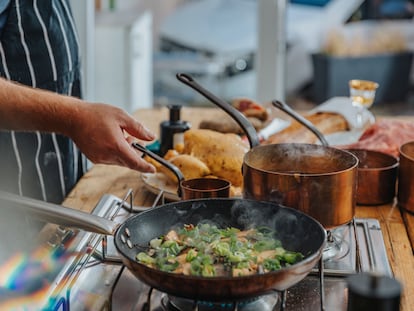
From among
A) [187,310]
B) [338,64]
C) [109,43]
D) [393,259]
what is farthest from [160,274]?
[338,64]

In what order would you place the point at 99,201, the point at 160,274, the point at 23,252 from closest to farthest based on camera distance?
the point at 160,274
the point at 23,252
the point at 99,201

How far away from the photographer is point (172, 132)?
6.45 ft

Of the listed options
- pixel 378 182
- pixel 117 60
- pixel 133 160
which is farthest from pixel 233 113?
pixel 117 60

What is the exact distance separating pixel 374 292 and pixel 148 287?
1.64 feet

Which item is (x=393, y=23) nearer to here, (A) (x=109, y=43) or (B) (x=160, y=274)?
(A) (x=109, y=43)

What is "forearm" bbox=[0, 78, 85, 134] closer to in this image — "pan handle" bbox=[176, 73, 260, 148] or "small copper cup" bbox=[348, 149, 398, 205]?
"pan handle" bbox=[176, 73, 260, 148]

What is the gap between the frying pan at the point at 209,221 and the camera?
98 centimetres

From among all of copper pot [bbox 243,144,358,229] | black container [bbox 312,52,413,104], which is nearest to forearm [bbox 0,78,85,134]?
copper pot [bbox 243,144,358,229]

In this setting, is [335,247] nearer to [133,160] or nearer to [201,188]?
[201,188]

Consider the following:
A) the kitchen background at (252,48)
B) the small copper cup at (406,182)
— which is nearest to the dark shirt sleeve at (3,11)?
the small copper cup at (406,182)

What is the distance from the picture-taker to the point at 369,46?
3992 mm

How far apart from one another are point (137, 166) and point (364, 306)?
2.07 ft

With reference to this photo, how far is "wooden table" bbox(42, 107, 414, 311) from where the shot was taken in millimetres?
1341

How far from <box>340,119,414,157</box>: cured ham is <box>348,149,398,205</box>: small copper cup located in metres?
0.16
